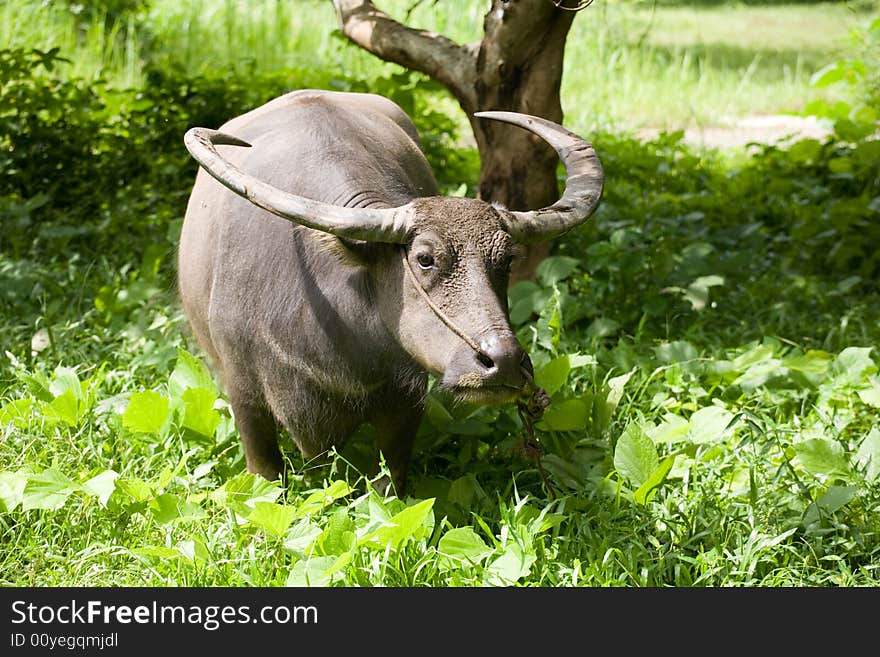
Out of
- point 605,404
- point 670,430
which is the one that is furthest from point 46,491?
point 670,430

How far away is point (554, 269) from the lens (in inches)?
185

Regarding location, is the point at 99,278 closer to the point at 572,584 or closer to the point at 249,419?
the point at 249,419

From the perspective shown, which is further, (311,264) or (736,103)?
(736,103)

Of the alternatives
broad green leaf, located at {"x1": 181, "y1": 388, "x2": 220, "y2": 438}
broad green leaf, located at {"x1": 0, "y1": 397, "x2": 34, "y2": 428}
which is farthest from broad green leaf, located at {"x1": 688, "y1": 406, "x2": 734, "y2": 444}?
broad green leaf, located at {"x1": 0, "y1": 397, "x2": 34, "y2": 428}

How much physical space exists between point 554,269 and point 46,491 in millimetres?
2358

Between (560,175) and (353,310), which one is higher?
(353,310)

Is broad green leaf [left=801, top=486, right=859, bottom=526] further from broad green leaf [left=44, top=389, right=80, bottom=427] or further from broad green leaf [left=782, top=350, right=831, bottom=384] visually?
broad green leaf [left=44, top=389, right=80, bottom=427]

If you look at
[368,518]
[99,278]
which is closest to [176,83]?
[99,278]

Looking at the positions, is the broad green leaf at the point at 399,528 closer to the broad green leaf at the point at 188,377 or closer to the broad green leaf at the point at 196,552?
the broad green leaf at the point at 196,552

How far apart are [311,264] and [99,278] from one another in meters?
2.61

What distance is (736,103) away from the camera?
9.94 m

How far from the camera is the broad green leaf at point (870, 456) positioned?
3521 millimetres

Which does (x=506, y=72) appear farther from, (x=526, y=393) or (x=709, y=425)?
(x=526, y=393)

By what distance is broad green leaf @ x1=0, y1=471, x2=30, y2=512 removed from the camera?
10.4 ft
